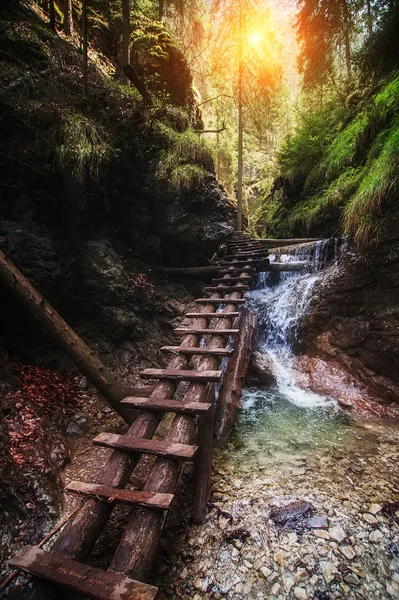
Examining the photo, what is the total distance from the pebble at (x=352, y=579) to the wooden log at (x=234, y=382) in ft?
7.32

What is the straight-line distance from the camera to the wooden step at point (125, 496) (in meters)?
2.21

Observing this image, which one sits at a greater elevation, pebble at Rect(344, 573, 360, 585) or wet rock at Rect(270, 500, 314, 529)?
pebble at Rect(344, 573, 360, 585)

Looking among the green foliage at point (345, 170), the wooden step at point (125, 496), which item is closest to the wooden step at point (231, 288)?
the green foliage at point (345, 170)

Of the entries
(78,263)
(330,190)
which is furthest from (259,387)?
(330,190)

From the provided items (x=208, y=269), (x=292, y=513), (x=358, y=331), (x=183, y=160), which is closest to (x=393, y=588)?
(x=292, y=513)

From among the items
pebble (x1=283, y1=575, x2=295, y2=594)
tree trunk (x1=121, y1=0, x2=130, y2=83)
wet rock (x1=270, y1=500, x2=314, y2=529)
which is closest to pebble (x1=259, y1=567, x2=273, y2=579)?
pebble (x1=283, y1=575, x2=295, y2=594)

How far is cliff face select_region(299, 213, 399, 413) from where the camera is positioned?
5363 millimetres

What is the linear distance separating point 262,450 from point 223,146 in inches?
555

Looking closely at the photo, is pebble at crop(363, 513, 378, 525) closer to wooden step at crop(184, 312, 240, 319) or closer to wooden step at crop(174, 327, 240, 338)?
wooden step at crop(174, 327, 240, 338)

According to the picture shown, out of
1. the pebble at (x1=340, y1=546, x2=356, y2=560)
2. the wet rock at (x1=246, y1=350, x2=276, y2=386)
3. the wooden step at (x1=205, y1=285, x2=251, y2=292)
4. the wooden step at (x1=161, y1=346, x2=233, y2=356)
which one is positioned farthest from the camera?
the wet rock at (x1=246, y1=350, x2=276, y2=386)

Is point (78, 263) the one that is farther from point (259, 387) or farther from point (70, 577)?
point (70, 577)

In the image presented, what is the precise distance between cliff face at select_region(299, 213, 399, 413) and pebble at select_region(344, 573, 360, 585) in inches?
131

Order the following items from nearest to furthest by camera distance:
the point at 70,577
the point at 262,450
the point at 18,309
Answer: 1. the point at 70,577
2. the point at 262,450
3. the point at 18,309

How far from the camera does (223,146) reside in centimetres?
1406
